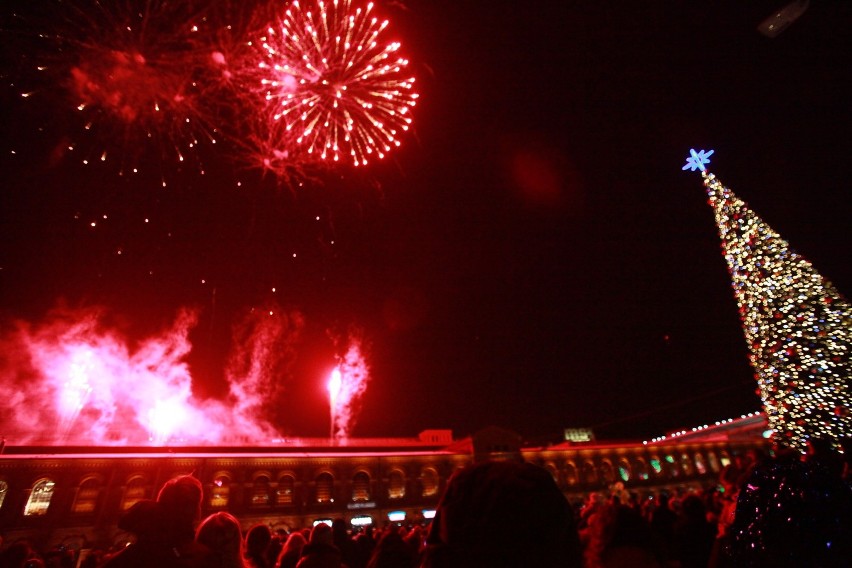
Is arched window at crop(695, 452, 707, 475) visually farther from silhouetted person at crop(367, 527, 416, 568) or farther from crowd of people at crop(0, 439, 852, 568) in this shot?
silhouetted person at crop(367, 527, 416, 568)

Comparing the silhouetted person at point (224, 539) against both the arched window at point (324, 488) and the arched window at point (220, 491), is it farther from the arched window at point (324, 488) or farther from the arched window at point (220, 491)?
the arched window at point (324, 488)

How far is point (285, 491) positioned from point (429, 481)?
36.2 ft

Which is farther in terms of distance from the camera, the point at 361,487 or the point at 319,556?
the point at 361,487

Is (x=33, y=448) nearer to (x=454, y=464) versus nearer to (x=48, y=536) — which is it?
(x=48, y=536)

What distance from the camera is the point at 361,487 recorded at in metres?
31.9

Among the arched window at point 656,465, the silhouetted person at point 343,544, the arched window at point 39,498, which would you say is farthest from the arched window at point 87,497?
the arched window at point 656,465

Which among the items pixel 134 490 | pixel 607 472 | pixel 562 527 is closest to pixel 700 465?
pixel 607 472

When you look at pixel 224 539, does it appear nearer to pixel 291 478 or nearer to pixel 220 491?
pixel 220 491

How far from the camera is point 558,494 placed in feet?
3.70

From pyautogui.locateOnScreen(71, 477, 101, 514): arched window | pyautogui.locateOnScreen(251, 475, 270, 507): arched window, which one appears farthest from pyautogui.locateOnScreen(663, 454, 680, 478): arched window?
pyautogui.locateOnScreen(71, 477, 101, 514): arched window

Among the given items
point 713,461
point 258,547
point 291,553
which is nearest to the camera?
point 291,553

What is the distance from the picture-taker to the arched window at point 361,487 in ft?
103

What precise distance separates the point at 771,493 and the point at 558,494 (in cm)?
94

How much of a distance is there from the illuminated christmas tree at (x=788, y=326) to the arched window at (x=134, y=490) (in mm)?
31468
